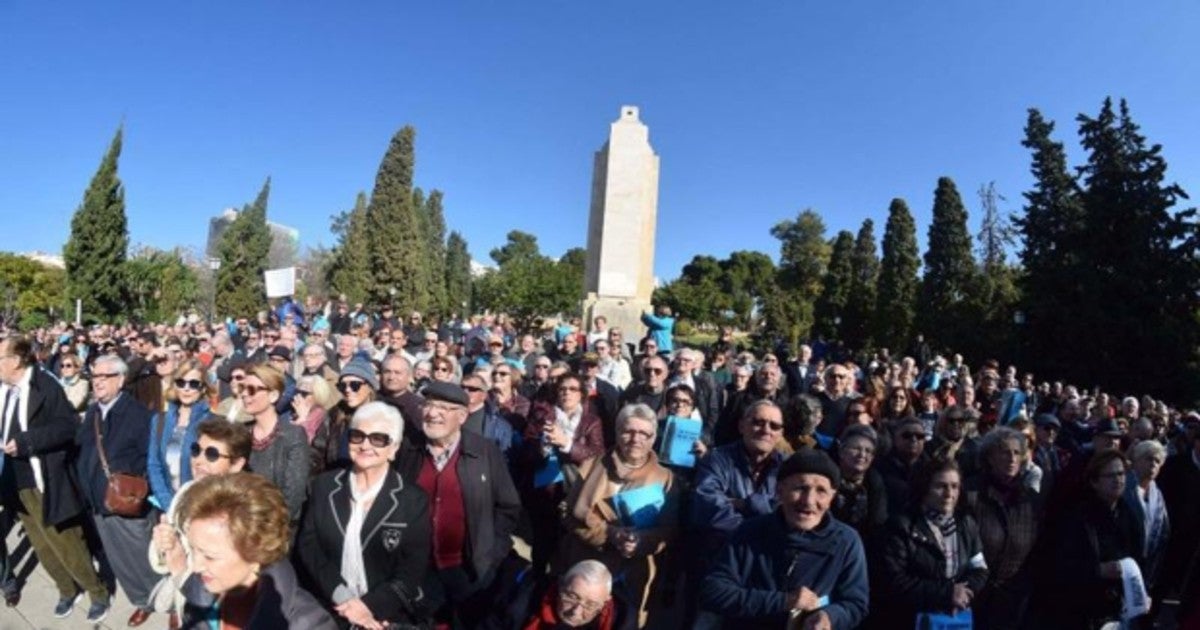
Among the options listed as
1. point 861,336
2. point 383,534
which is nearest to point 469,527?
point 383,534

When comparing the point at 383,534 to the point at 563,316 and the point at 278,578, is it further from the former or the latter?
the point at 563,316

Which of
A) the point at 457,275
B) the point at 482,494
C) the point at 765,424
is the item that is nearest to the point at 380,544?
the point at 482,494

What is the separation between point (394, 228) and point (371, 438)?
36263 millimetres

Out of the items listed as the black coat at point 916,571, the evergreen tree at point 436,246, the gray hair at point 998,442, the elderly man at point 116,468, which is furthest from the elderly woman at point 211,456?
the evergreen tree at point 436,246

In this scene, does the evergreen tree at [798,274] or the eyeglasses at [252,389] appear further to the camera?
the evergreen tree at [798,274]

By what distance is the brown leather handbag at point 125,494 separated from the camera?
4031mm

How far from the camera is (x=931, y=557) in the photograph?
322cm

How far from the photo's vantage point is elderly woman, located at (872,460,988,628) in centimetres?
316

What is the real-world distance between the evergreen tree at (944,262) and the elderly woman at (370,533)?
27.1m

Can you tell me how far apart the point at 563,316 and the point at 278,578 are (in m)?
36.4

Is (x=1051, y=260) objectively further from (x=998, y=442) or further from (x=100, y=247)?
(x=100, y=247)

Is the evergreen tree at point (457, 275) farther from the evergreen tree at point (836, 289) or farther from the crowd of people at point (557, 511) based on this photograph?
the crowd of people at point (557, 511)

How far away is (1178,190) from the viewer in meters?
19.7

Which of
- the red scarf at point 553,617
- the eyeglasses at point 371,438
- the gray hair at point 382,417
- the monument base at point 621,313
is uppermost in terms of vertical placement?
the monument base at point 621,313
